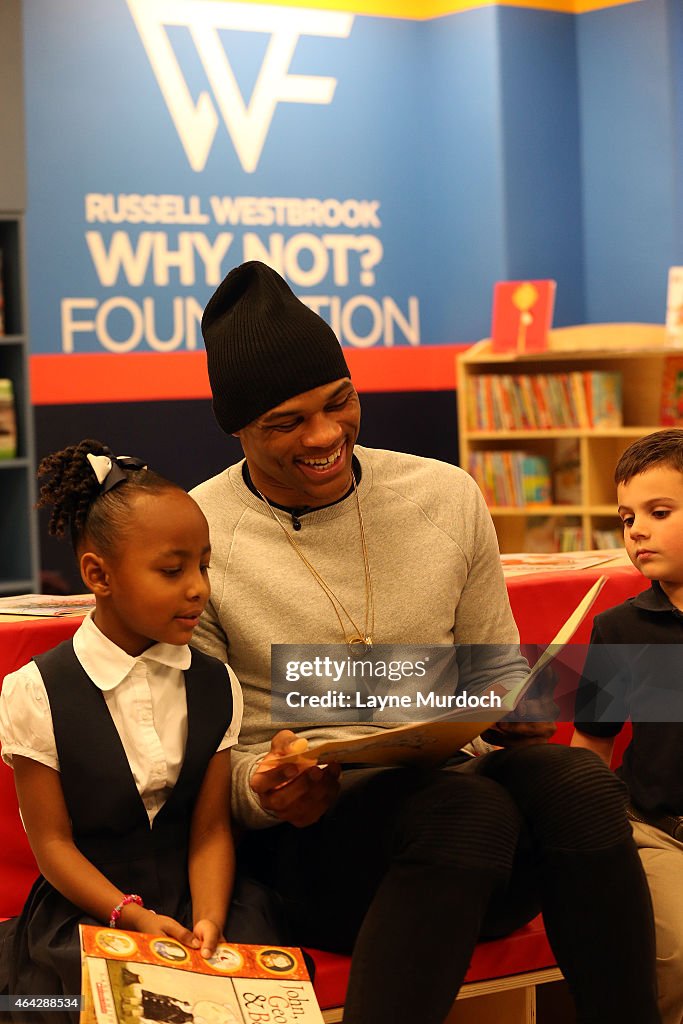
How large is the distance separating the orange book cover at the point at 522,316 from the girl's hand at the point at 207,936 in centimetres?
459

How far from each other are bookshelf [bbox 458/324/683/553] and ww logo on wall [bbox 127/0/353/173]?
146 cm

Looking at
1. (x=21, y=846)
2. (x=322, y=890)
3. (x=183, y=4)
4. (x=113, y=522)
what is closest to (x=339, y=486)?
(x=113, y=522)

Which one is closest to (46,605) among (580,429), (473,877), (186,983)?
(186,983)

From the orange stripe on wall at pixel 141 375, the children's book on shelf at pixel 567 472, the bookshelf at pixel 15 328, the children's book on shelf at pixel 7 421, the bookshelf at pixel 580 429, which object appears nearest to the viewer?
the bookshelf at pixel 15 328

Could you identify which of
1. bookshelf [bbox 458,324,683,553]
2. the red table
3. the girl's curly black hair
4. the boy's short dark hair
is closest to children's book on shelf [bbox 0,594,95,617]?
the girl's curly black hair

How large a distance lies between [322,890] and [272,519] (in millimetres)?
515

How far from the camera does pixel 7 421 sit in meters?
4.73

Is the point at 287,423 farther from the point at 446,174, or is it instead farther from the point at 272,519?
the point at 446,174

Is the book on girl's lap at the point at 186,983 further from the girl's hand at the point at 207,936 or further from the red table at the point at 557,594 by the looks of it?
the red table at the point at 557,594

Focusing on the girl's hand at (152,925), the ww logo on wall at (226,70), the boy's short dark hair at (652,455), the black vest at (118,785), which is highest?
the ww logo on wall at (226,70)

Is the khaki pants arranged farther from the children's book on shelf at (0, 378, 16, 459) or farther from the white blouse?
the children's book on shelf at (0, 378, 16, 459)

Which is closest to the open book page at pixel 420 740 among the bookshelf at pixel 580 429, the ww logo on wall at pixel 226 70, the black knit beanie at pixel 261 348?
the black knit beanie at pixel 261 348

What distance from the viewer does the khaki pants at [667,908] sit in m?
1.70

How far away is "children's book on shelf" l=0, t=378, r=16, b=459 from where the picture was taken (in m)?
4.71
